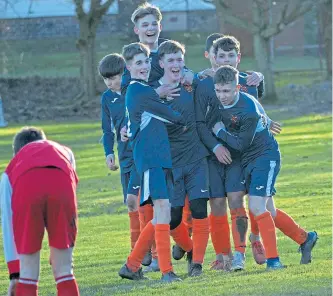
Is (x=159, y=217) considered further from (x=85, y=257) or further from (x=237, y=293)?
(x=85, y=257)

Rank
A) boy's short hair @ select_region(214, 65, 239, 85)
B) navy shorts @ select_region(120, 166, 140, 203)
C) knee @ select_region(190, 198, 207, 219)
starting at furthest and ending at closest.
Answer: navy shorts @ select_region(120, 166, 140, 203) → knee @ select_region(190, 198, 207, 219) → boy's short hair @ select_region(214, 65, 239, 85)

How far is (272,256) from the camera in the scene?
911 centimetres

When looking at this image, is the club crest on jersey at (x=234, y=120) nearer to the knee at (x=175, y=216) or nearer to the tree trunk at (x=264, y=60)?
the knee at (x=175, y=216)

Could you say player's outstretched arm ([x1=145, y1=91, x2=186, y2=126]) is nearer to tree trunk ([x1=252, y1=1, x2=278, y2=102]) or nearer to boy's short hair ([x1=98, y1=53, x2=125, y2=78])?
boy's short hair ([x1=98, y1=53, x2=125, y2=78])

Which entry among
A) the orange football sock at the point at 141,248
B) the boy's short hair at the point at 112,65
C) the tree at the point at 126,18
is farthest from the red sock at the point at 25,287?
the tree at the point at 126,18

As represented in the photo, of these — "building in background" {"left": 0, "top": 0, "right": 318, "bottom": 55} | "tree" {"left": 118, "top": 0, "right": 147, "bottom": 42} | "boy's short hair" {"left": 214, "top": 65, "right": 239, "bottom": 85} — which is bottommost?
"boy's short hair" {"left": 214, "top": 65, "right": 239, "bottom": 85}

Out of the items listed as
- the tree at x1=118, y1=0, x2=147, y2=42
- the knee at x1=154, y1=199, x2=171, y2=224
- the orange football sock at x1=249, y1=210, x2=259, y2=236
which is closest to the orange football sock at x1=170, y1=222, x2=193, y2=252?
the knee at x1=154, y1=199, x2=171, y2=224

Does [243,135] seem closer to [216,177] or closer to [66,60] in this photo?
[216,177]

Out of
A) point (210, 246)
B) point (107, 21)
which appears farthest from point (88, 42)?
point (210, 246)

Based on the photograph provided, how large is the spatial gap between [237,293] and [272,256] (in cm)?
160

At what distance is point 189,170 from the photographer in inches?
359

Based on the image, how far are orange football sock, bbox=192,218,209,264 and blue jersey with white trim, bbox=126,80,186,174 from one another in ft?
2.59

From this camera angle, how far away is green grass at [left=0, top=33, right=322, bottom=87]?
1937 inches

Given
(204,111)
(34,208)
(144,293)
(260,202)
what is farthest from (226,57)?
(34,208)
